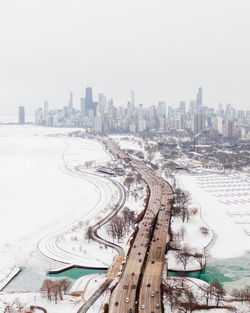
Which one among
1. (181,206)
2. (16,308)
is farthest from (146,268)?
(181,206)

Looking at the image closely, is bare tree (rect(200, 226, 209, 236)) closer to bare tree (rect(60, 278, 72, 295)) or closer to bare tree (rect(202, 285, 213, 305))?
bare tree (rect(202, 285, 213, 305))

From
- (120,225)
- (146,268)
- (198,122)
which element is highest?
(198,122)

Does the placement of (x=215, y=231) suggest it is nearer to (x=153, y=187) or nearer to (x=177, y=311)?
(x=177, y=311)

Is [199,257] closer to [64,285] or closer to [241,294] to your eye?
[241,294]

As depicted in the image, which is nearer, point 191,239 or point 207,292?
point 207,292

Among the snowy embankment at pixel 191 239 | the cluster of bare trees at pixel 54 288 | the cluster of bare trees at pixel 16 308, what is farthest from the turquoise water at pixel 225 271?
the cluster of bare trees at pixel 16 308

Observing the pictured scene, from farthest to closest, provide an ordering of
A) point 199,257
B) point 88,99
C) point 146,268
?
point 88,99, point 199,257, point 146,268

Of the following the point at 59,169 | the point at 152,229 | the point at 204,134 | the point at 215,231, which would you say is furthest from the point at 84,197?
the point at 204,134

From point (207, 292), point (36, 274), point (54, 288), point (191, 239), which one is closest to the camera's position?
point (207, 292)

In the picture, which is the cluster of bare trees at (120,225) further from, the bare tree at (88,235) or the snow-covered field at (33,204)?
the snow-covered field at (33,204)
